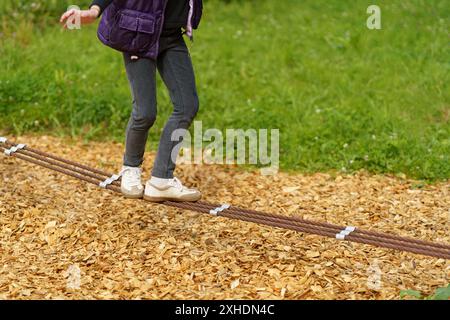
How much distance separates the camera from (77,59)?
758 centimetres

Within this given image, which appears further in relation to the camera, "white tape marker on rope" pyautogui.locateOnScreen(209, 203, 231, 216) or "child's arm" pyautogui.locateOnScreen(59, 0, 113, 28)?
"white tape marker on rope" pyautogui.locateOnScreen(209, 203, 231, 216)

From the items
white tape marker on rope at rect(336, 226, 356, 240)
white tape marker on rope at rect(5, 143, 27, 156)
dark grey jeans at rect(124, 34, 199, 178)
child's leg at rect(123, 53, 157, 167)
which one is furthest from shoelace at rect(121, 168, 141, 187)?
white tape marker on rope at rect(336, 226, 356, 240)

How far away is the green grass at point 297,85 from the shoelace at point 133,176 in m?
1.78

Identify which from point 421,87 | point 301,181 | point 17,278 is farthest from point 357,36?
point 17,278

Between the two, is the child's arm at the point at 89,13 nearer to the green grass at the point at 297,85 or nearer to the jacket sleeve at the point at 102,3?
the jacket sleeve at the point at 102,3

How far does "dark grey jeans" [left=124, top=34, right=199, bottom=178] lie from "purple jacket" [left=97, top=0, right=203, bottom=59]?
0.10 m

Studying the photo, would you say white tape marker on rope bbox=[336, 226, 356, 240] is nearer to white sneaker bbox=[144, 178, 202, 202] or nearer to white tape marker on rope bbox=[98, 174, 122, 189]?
white sneaker bbox=[144, 178, 202, 202]

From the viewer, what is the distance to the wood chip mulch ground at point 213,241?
3986 mm

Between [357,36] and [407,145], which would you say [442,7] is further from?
[407,145]

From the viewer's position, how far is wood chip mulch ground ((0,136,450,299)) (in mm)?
3986

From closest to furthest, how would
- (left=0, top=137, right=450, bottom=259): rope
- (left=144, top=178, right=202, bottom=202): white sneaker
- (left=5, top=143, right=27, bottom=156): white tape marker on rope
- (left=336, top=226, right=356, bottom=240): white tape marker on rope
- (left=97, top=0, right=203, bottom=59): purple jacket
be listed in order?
(left=0, top=137, right=450, bottom=259): rope, (left=336, top=226, right=356, bottom=240): white tape marker on rope, (left=97, top=0, right=203, bottom=59): purple jacket, (left=144, top=178, right=202, bottom=202): white sneaker, (left=5, top=143, right=27, bottom=156): white tape marker on rope

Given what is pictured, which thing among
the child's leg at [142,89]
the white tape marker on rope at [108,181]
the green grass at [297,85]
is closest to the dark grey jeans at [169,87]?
the child's leg at [142,89]

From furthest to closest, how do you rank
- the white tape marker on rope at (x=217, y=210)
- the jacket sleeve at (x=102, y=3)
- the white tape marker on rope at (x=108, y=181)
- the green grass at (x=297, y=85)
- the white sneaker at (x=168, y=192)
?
the green grass at (x=297, y=85) → the white tape marker on rope at (x=108, y=181) → the white sneaker at (x=168, y=192) → the white tape marker on rope at (x=217, y=210) → the jacket sleeve at (x=102, y=3)

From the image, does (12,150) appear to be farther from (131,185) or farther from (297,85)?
(297,85)
